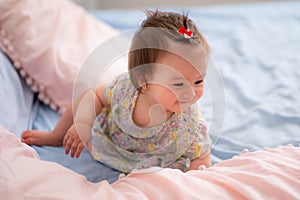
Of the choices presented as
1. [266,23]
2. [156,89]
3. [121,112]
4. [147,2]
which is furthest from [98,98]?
[147,2]

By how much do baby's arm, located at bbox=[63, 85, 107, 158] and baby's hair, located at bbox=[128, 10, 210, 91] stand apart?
0.20m

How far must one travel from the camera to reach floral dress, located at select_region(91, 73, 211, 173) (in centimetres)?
97

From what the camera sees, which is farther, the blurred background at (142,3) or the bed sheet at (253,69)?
the blurred background at (142,3)

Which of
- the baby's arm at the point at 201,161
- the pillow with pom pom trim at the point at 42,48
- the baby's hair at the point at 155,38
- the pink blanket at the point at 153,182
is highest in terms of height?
the baby's hair at the point at 155,38

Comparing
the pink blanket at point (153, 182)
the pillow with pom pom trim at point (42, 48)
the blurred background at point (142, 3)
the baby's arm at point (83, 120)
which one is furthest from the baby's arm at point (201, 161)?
the blurred background at point (142, 3)

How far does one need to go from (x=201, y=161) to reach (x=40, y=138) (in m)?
0.40

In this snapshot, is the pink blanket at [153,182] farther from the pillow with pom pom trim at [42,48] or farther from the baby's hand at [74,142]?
the pillow with pom pom trim at [42,48]

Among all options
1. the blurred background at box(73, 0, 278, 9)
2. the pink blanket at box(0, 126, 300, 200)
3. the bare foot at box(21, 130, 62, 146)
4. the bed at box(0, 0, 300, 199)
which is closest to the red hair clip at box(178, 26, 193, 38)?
the bed at box(0, 0, 300, 199)

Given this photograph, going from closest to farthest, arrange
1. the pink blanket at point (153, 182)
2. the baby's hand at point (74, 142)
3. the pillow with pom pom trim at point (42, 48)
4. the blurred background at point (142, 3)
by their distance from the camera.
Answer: the pink blanket at point (153, 182)
the baby's hand at point (74, 142)
the pillow with pom pom trim at point (42, 48)
the blurred background at point (142, 3)

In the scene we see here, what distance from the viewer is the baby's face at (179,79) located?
0.84 m

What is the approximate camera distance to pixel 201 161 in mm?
990

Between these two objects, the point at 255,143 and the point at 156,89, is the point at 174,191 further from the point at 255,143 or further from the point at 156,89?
the point at 255,143

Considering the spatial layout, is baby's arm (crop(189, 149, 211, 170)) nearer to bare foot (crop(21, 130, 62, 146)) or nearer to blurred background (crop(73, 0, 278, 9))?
bare foot (crop(21, 130, 62, 146))

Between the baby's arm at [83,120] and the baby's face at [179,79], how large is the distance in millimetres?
201
